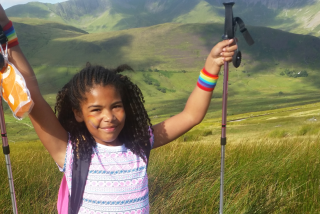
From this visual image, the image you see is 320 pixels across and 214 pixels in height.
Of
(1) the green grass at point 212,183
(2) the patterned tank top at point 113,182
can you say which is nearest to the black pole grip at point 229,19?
(2) the patterned tank top at point 113,182

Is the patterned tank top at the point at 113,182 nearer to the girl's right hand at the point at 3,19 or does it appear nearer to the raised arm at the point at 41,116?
the raised arm at the point at 41,116

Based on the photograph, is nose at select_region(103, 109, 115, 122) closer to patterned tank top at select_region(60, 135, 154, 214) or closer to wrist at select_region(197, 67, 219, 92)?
patterned tank top at select_region(60, 135, 154, 214)

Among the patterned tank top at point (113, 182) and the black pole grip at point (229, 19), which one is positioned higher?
the black pole grip at point (229, 19)

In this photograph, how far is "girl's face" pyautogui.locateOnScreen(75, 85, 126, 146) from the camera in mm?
2115

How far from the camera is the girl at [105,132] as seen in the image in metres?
2.12

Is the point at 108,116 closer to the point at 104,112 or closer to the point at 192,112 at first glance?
the point at 104,112

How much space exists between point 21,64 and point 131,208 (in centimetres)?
115

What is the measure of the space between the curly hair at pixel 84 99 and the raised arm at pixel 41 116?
107 millimetres

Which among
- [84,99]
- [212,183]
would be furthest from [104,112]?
[212,183]

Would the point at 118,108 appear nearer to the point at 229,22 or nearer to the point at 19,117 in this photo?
the point at 19,117

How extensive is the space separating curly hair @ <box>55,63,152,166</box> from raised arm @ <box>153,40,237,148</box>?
15 centimetres

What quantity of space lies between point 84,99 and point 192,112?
31.6 inches

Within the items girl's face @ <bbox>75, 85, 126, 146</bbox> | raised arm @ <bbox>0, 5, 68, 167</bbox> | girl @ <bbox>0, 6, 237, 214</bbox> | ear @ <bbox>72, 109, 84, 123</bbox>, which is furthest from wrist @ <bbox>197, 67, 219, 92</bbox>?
raised arm @ <bbox>0, 5, 68, 167</bbox>

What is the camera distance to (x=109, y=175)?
2.18m
